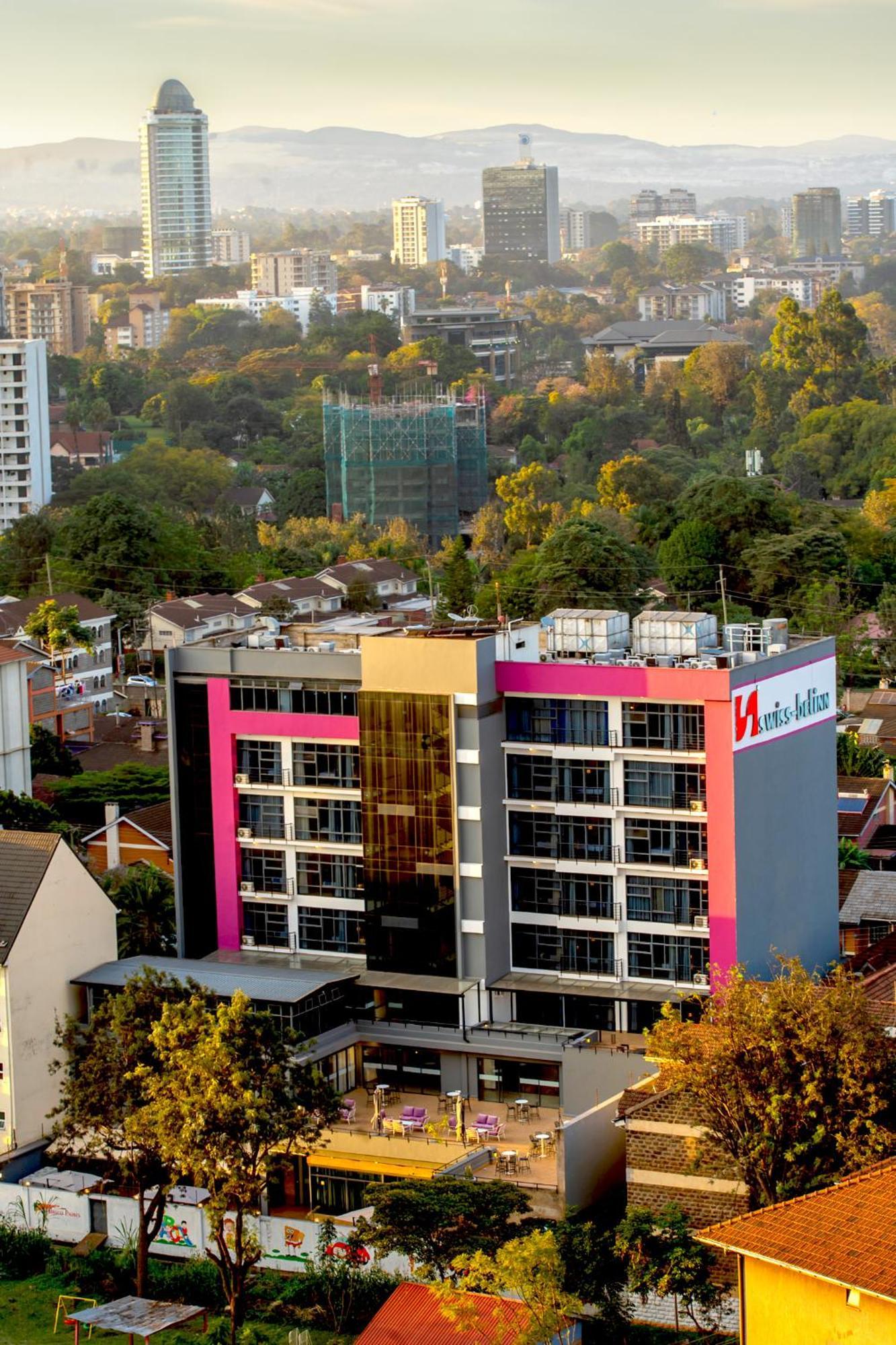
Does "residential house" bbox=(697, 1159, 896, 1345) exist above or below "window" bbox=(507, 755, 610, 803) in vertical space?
below

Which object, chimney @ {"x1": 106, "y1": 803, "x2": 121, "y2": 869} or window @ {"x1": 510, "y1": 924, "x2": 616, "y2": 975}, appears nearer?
window @ {"x1": 510, "y1": 924, "x2": 616, "y2": 975}

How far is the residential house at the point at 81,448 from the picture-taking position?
77812mm

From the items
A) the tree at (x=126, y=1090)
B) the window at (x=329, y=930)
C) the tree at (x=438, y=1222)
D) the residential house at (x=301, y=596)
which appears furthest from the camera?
the residential house at (x=301, y=596)

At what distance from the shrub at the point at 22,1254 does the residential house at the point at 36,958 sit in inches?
42.8

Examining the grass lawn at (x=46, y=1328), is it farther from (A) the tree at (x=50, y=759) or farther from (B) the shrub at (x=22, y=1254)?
(A) the tree at (x=50, y=759)

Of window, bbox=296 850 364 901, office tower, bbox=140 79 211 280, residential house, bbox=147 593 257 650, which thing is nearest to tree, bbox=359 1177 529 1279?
window, bbox=296 850 364 901

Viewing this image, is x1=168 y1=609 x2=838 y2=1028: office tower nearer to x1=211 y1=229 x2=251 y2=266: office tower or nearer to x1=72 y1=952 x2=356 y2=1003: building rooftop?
x1=72 y1=952 x2=356 y2=1003: building rooftop

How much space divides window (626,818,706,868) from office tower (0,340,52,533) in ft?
153

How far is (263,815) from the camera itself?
21281 mm

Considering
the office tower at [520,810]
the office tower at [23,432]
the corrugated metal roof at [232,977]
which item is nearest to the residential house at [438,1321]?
the corrugated metal roof at [232,977]

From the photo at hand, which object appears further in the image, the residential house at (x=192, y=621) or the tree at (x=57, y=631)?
the residential house at (x=192, y=621)

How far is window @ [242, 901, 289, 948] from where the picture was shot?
21266 mm

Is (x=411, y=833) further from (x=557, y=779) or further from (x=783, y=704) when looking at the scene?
(x=783, y=704)

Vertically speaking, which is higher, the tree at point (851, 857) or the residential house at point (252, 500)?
the residential house at point (252, 500)
